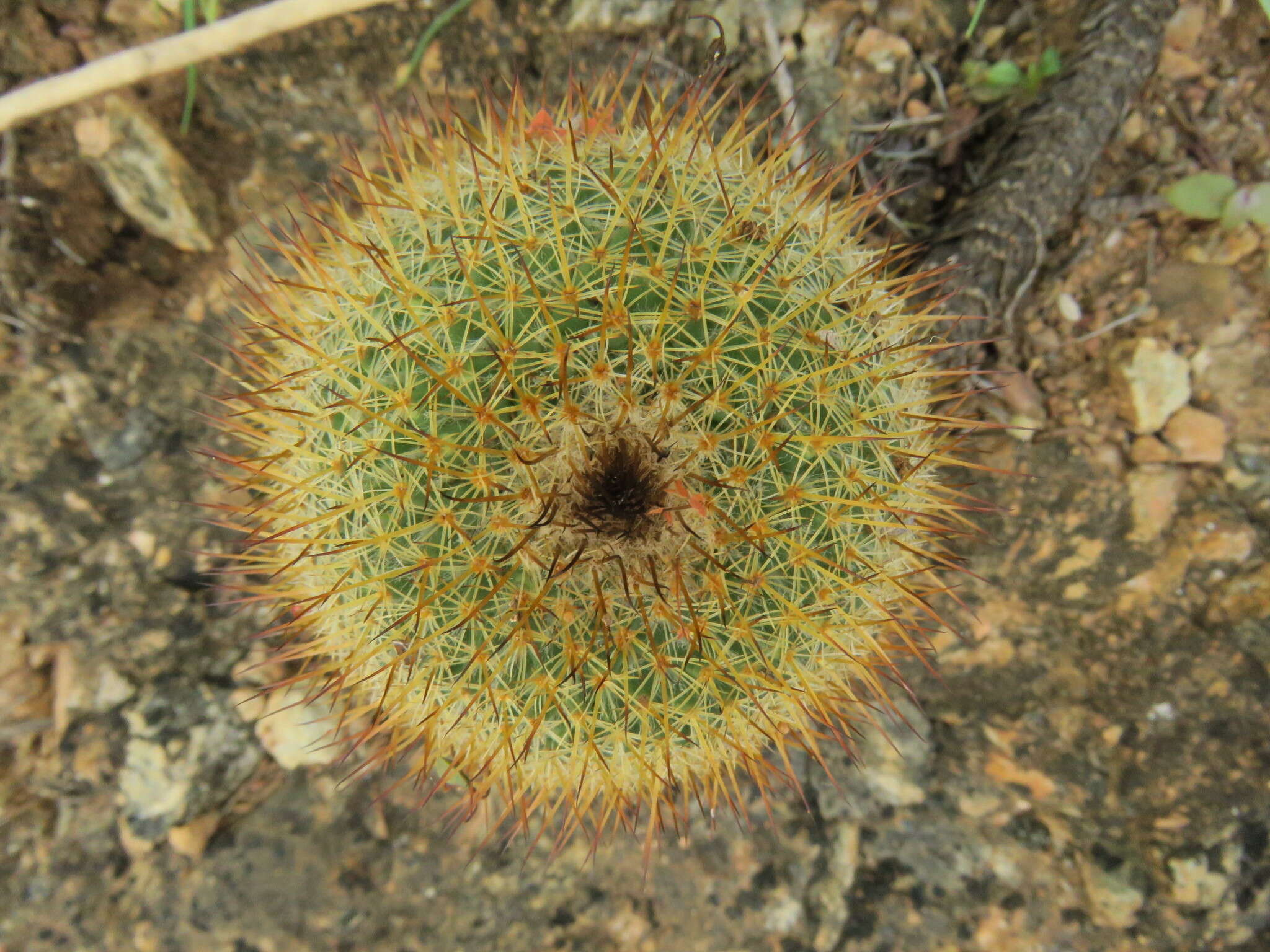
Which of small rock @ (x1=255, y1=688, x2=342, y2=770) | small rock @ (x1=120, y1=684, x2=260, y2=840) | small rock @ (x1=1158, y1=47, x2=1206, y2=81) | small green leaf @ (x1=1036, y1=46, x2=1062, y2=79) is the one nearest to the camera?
small green leaf @ (x1=1036, y1=46, x2=1062, y2=79)

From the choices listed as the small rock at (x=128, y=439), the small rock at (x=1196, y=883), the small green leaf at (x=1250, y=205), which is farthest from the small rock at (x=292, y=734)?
the small green leaf at (x=1250, y=205)

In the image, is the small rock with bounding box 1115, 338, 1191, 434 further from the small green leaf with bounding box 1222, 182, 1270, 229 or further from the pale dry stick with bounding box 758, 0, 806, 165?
the pale dry stick with bounding box 758, 0, 806, 165

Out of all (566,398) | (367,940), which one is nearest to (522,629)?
(566,398)

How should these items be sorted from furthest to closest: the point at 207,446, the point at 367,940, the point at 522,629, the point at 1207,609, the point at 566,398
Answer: the point at 207,446 → the point at 367,940 → the point at 1207,609 → the point at 522,629 → the point at 566,398

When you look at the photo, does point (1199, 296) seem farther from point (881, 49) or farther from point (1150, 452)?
point (881, 49)

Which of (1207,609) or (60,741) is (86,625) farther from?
(1207,609)

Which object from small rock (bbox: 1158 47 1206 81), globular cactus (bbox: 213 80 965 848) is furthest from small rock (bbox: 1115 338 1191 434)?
globular cactus (bbox: 213 80 965 848)

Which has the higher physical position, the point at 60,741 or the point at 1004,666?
the point at 60,741
